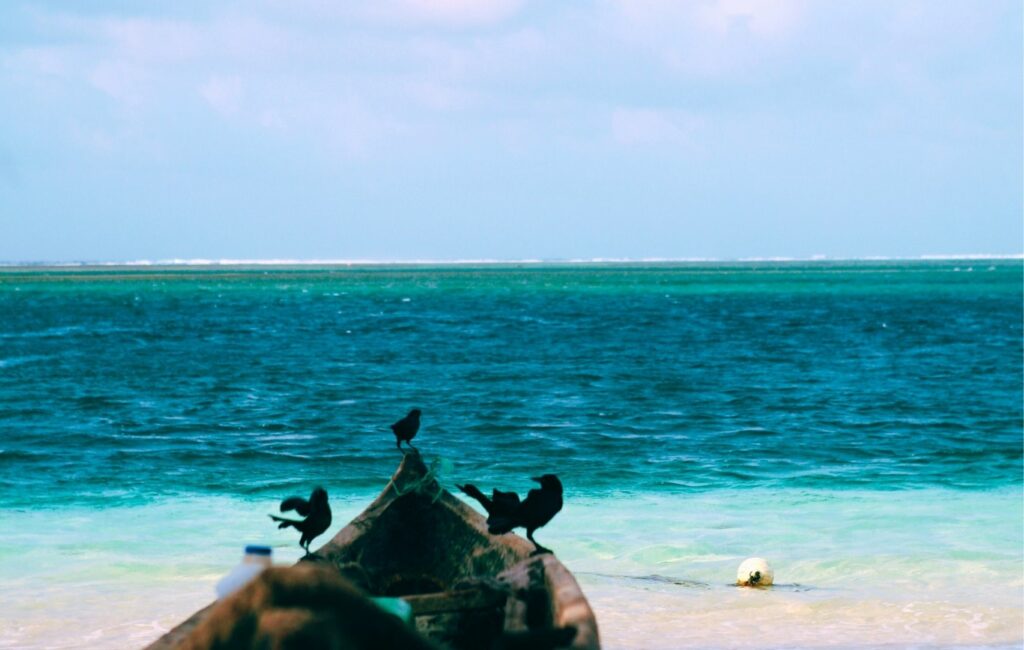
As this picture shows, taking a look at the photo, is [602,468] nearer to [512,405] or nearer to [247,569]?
[512,405]

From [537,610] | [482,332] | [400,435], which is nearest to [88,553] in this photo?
[400,435]

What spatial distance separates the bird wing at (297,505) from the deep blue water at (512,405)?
968cm

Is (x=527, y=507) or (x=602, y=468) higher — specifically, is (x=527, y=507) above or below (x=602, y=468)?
above

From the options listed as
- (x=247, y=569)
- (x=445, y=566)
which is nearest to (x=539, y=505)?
(x=445, y=566)

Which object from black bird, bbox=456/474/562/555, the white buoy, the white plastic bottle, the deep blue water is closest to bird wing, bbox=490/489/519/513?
black bird, bbox=456/474/562/555

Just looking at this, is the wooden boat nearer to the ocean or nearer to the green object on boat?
the green object on boat

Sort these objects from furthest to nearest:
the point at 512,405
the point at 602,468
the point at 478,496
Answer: the point at 512,405 → the point at 602,468 → the point at 478,496

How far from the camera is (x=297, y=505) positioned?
7848mm

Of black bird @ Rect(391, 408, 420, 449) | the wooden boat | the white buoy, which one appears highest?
black bird @ Rect(391, 408, 420, 449)

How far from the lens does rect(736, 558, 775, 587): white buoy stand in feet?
39.9

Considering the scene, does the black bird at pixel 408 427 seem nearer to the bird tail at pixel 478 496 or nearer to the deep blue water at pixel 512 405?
the bird tail at pixel 478 496

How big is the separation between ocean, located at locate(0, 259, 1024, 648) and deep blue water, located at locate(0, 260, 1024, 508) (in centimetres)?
12

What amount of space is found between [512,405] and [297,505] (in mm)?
19724

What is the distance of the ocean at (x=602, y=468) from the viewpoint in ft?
37.8
